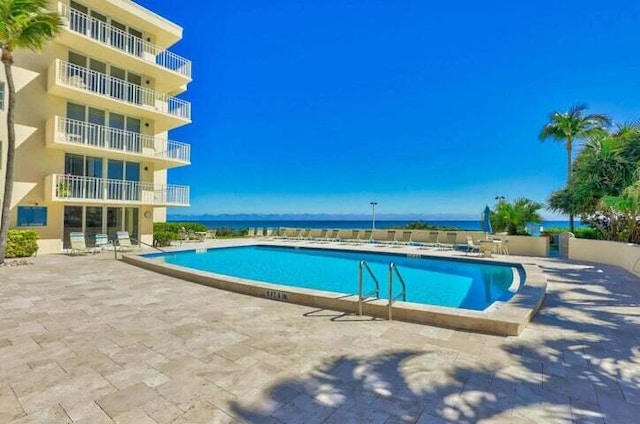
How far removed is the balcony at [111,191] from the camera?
1378 centimetres

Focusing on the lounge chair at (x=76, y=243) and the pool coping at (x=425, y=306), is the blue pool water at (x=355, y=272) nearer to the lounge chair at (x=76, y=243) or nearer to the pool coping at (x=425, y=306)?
the pool coping at (x=425, y=306)

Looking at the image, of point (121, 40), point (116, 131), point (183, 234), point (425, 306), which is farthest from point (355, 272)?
point (121, 40)

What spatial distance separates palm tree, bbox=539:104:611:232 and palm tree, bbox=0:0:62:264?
2575cm

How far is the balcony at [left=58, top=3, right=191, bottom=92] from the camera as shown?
14234 mm

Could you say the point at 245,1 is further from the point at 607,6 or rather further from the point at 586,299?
the point at 586,299

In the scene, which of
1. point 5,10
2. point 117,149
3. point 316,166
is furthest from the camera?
point 316,166

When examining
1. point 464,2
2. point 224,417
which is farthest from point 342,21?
point 224,417

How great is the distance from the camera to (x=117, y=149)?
15.6 meters

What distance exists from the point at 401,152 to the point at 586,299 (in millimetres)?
38018

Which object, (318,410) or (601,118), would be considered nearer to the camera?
(318,410)

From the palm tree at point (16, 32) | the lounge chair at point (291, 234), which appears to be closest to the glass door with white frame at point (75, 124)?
the palm tree at point (16, 32)

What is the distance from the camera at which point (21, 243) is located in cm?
1253

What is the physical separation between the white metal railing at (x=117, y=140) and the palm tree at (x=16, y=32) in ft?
9.62

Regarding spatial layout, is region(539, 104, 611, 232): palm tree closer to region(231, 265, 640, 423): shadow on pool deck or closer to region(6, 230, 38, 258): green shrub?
region(231, 265, 640, 423): shadow on pool deck
